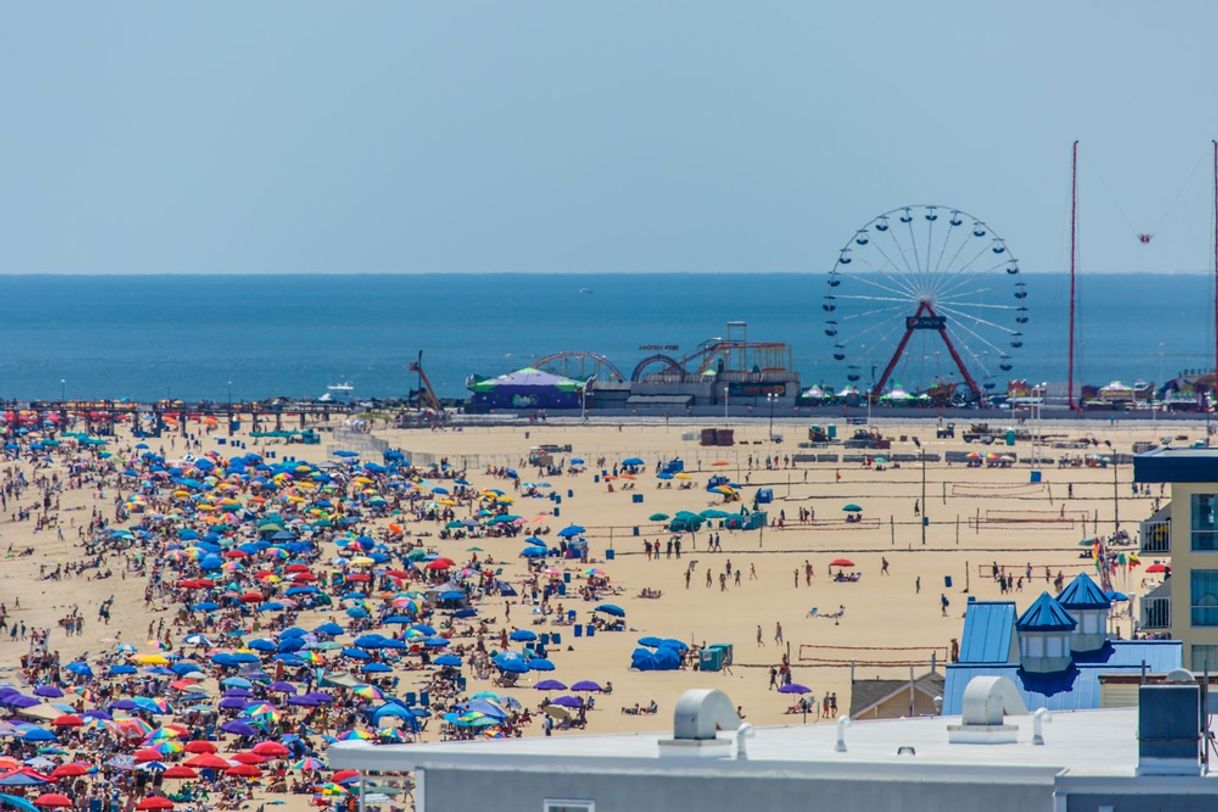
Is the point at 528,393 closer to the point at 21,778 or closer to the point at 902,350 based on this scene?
the point at 902,350

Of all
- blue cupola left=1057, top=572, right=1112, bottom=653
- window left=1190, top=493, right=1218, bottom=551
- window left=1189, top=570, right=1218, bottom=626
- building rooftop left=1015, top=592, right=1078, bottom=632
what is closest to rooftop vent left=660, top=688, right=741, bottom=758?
building rooftop left=1015, top=592, right=1078, bottom=632

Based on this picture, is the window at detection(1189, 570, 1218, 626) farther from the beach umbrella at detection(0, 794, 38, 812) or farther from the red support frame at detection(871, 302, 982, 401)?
the red support frame at detection(871, 302, 982, 401)

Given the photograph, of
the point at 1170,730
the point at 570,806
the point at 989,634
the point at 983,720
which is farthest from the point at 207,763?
the point at 1170,730

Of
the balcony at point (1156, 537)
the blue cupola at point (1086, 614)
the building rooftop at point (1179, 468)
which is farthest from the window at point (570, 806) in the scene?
the balcony at point (1156, 537)

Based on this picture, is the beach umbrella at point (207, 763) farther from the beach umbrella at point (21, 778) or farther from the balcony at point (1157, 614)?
the balcony at point (1157, 614)

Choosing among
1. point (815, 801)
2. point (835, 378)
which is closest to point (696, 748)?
point (815, 801)

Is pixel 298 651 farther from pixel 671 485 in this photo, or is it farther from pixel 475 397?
pixel 475 397
